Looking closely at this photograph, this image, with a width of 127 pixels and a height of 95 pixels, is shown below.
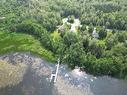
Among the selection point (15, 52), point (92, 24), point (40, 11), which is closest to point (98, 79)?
point (15, 52)

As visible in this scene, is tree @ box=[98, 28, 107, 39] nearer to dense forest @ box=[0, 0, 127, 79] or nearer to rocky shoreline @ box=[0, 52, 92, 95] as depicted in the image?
dense forest @ box=[0, 0, 127, 79]

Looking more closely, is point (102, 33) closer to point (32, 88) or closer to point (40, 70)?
point (40, 70)

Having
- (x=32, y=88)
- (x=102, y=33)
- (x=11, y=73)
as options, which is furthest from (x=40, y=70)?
(x=102, y=33)

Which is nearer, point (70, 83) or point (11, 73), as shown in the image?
point (70, 83)

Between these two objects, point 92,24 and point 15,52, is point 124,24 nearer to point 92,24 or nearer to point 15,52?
point 92,24

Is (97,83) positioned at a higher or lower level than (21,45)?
higher

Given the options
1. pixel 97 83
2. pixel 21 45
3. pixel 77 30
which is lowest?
pixel 21 45

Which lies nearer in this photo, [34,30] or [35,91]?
[35,91]
